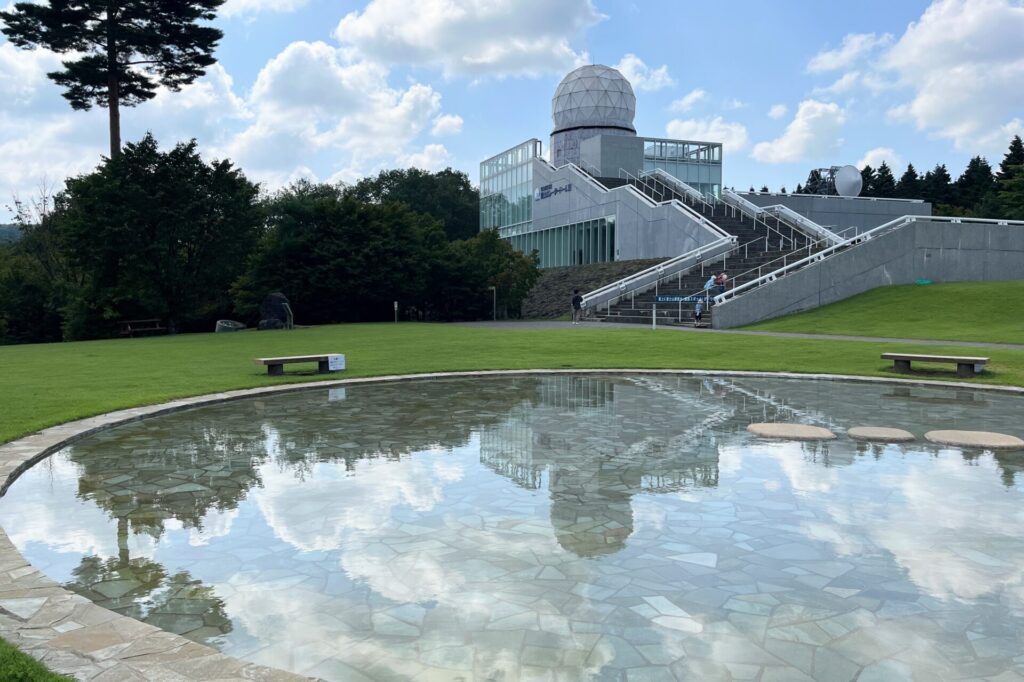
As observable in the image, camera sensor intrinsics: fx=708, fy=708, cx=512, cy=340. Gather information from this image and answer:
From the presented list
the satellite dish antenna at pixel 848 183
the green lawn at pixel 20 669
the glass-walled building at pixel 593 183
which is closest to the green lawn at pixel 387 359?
the green lawn at pixel 20 669

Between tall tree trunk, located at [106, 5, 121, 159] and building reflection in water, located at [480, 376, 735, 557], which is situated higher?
tall tree trunk, located at [106, 5, 121, 159]

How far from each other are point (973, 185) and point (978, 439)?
241 feet

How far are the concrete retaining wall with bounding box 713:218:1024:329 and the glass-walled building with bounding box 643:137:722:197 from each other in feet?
69.0

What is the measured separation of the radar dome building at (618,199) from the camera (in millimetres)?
39438

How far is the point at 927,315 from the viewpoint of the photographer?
1062 inches

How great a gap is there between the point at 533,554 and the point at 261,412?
7712 millimetres

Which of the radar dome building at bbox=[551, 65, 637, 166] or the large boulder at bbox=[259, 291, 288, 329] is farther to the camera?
the radar dome building at bbox=[551, 65, 637, 166]

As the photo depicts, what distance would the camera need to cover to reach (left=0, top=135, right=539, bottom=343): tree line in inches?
1330

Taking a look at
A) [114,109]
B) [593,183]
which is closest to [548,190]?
[593,183]

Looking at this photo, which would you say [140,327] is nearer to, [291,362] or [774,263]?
[291,362]

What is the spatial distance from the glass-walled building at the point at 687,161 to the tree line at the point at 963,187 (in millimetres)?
20240

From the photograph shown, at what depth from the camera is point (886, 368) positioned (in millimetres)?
16797

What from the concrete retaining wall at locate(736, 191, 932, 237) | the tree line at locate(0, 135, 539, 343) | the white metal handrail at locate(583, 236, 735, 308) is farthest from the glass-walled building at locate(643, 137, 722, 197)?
the white metal handrail at locate(583, 236, 735, 308)

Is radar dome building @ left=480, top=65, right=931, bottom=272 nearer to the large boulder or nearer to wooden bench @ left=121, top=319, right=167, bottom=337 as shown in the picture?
the large boulder
